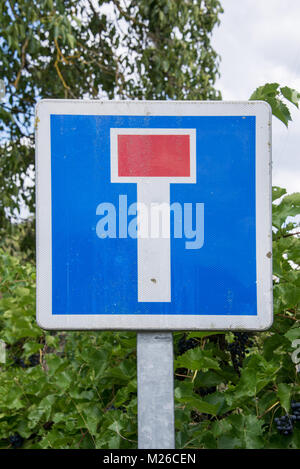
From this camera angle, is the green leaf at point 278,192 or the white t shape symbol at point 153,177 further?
the green leaf at point 278,192

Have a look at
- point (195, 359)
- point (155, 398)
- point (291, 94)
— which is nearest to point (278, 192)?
point (291, 94)

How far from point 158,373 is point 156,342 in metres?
0.05

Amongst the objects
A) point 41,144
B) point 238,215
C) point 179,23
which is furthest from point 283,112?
point 179,23

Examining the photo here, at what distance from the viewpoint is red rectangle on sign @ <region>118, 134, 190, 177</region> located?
96 cm

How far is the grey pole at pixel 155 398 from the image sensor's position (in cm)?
90

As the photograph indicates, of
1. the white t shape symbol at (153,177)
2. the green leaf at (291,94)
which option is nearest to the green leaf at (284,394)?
the white t shape symbol at (153,177)

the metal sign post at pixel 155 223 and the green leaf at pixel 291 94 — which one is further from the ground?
the green leaf at pixel 291 94

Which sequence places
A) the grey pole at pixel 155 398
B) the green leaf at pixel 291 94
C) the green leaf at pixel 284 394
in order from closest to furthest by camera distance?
the grey pole at pixel 155 398 < the green leaf at pixel 284 394 < the green leaf at pixel 291 94

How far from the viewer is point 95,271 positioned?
3.14 feet

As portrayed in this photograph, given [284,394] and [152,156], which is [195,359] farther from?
[152,156]

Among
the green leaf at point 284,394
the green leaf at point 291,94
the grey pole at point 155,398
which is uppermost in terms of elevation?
the green leaf at point 291,94

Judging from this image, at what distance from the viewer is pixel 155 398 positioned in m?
0.90

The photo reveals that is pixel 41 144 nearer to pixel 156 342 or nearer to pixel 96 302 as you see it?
pixel 96 302

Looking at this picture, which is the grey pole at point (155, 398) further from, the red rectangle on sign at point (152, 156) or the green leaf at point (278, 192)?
the green leaf at point (278, 192)
